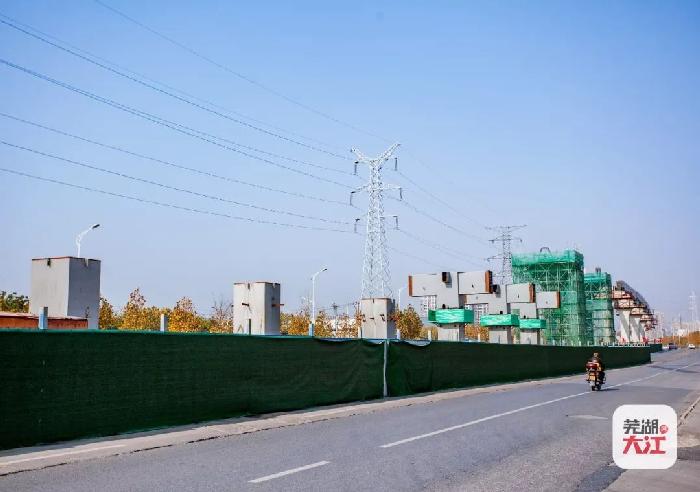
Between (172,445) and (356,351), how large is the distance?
391 inches

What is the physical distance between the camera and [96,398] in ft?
41.9

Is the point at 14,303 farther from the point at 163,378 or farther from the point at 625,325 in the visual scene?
the point at 625,325

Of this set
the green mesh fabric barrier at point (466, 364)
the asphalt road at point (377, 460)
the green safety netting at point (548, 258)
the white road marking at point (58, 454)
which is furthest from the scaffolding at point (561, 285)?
the white road marking at point (58, 454)

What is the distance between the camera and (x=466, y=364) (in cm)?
2980

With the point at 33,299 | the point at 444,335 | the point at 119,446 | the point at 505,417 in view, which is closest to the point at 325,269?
the point at 444,335

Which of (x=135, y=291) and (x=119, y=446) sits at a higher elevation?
(x=135, y=291)

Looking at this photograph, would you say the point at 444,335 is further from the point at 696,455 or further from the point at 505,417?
the point at 696,455

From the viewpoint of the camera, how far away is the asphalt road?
8.77m

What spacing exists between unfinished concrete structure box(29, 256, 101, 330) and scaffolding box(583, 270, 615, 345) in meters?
125

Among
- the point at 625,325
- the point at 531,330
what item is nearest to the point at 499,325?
the point at 531,330

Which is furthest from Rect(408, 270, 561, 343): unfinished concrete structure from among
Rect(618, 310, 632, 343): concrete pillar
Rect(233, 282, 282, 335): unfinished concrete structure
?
Rect(618, 310, 632, 343): concrete pillar

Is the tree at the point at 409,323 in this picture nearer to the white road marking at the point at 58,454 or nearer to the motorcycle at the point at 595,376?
the motorcycle at the point at 595,376

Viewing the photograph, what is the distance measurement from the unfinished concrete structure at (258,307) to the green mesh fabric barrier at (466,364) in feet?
22.8

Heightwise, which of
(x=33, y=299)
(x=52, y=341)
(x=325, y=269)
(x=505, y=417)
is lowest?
(x=505, y=417)
